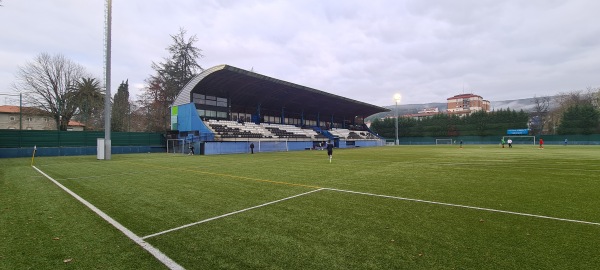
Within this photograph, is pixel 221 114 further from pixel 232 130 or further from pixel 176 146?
pixel 176 146

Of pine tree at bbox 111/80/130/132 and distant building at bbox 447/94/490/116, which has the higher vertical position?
distant building at bbox 447/94/490/116

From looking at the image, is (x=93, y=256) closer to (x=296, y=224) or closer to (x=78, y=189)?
(x=296, y=224)

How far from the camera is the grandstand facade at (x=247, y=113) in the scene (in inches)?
1286

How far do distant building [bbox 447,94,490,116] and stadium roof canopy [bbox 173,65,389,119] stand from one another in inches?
4139

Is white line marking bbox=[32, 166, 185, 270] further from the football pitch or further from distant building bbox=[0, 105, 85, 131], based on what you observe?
distant building bbox=[0, 105, 85, 131]

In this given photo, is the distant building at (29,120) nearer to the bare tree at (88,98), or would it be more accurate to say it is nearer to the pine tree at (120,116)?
the bare tree at (88,98)

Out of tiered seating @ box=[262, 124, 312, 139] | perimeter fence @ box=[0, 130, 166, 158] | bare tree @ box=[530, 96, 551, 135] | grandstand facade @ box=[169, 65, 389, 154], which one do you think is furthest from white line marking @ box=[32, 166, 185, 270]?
bare tree @ box=[530, 96, 551, 135]

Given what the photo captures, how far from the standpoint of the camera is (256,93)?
40.7m

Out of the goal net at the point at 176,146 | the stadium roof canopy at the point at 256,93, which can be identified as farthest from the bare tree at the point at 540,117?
the goal net at the point at 176,146

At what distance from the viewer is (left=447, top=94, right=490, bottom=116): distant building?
447 ft

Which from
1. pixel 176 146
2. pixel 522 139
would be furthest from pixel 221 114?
pixel 522 139

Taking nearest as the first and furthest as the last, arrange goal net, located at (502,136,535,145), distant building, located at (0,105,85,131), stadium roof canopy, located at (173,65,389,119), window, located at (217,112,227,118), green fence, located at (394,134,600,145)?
1. stadium roof canopy, located at (173,65,389,119)
2. window, located at (217,112,227,118)
3. distant building, located at (0,105,85,131)
4. green fence, located at (394,134,600,145)
5. goal net, located at (502,136,535,145)

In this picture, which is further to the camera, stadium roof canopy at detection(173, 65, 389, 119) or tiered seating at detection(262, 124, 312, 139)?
tiered seating at detection(262, 124, 312, 139)

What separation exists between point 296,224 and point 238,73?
29.8 metres
